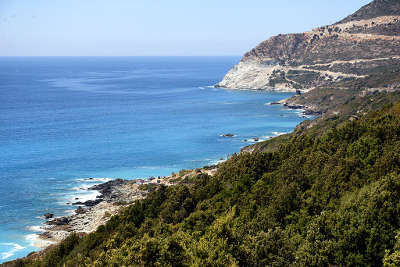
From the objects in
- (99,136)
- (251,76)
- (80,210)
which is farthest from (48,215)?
(251,76)

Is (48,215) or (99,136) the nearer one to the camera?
(48,215)

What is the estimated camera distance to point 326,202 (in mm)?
24969

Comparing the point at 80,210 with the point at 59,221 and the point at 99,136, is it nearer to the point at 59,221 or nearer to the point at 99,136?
the point at 59,221

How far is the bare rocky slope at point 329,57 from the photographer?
6058 inches

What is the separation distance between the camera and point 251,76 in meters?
184

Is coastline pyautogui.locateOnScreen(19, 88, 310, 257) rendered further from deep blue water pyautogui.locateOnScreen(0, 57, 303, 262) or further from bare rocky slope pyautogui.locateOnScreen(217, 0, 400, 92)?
bare rocky slope pyautogui.locateOnScreen(217, 0, 400, 92)

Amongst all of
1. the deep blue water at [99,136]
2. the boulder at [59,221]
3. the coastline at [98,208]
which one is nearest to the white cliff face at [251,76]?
the deep blue water at [99,136]

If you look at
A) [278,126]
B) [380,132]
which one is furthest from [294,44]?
[380,132]

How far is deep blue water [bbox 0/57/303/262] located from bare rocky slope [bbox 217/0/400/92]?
17372mm

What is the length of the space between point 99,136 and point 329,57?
395 feet

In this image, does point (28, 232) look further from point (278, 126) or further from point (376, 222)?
point (278, 126)

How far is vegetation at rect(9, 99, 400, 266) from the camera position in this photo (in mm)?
17219

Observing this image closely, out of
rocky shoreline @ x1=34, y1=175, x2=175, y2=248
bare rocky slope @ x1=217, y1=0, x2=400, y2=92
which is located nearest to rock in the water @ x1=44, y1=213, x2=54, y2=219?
rocky shoreline @ x1=34, y1=175, x2=175, y2=248

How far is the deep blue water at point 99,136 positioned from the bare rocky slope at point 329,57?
57.0ft
